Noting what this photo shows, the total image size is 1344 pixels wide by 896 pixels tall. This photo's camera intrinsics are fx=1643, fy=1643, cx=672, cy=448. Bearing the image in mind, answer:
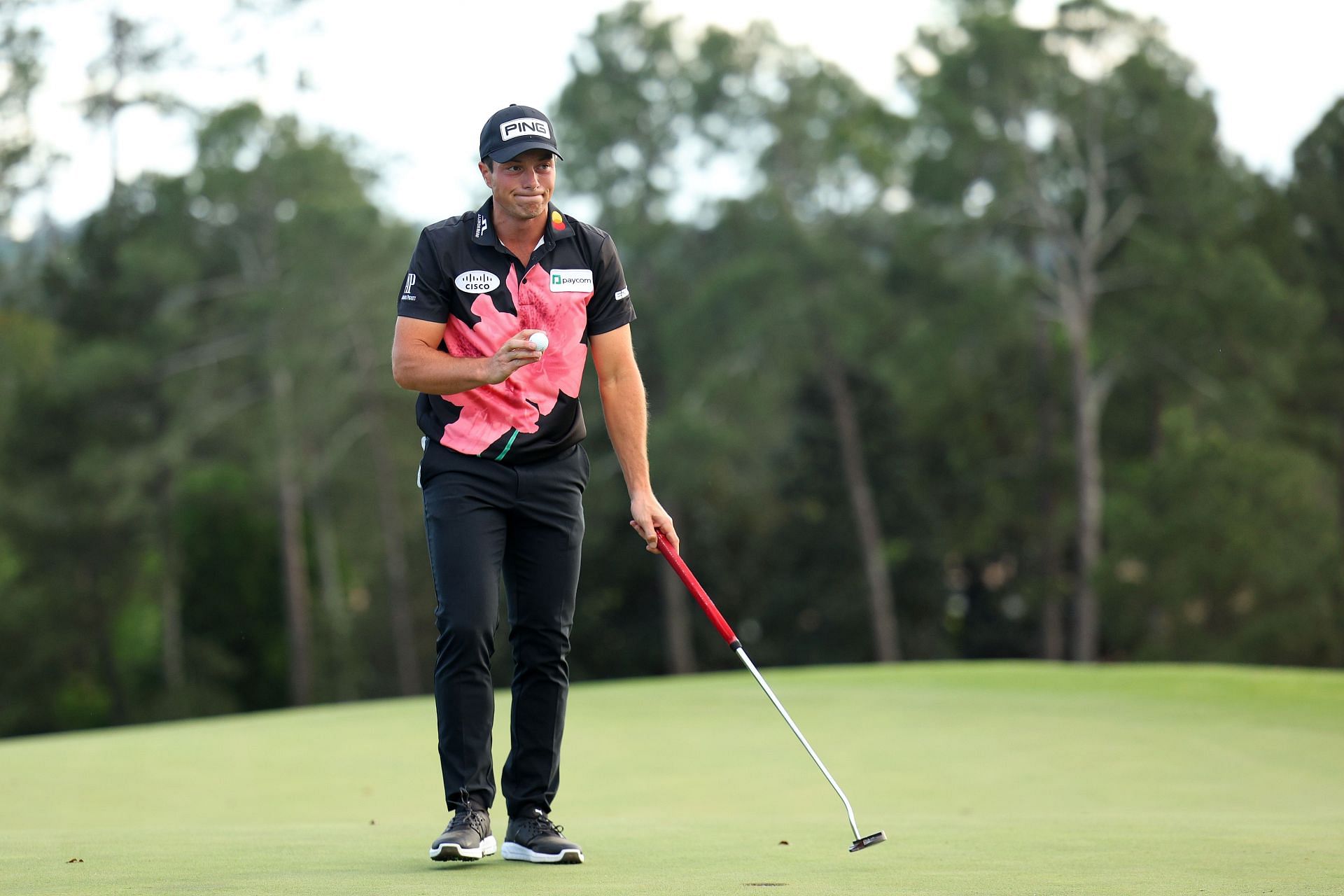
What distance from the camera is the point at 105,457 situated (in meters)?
31.8

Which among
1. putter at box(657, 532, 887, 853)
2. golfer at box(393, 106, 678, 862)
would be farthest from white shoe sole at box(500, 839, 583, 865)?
putter at box(657, 532, 887, 853)

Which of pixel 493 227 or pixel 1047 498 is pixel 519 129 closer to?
pixel 493 227

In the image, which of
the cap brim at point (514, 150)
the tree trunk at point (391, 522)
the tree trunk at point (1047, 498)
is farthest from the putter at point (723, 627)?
the tree trunk at point (391, 522)

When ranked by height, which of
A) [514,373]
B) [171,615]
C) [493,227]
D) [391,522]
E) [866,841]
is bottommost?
[866,841]

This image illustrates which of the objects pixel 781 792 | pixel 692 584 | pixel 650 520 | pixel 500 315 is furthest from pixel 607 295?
pixel 781 792

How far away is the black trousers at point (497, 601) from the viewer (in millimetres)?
4043

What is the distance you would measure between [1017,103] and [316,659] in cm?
1813

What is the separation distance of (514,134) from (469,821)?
167 cm

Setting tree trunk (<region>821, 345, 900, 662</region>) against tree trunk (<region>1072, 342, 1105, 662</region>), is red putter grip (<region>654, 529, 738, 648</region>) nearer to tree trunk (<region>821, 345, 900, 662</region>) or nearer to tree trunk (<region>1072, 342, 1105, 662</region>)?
tree trunk (<region>1072, 342, 1105, 662</region>)

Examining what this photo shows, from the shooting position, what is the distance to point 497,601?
420cm

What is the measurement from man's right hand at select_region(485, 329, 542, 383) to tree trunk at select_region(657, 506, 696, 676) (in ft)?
91.9

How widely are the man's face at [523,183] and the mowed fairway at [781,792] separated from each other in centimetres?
157

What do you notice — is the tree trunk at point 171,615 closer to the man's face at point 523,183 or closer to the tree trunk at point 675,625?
the tree trunk at point 675,625

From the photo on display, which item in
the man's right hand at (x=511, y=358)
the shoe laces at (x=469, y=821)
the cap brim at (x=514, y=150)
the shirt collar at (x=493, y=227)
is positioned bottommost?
the shoe laces at (x=469, y=821)
